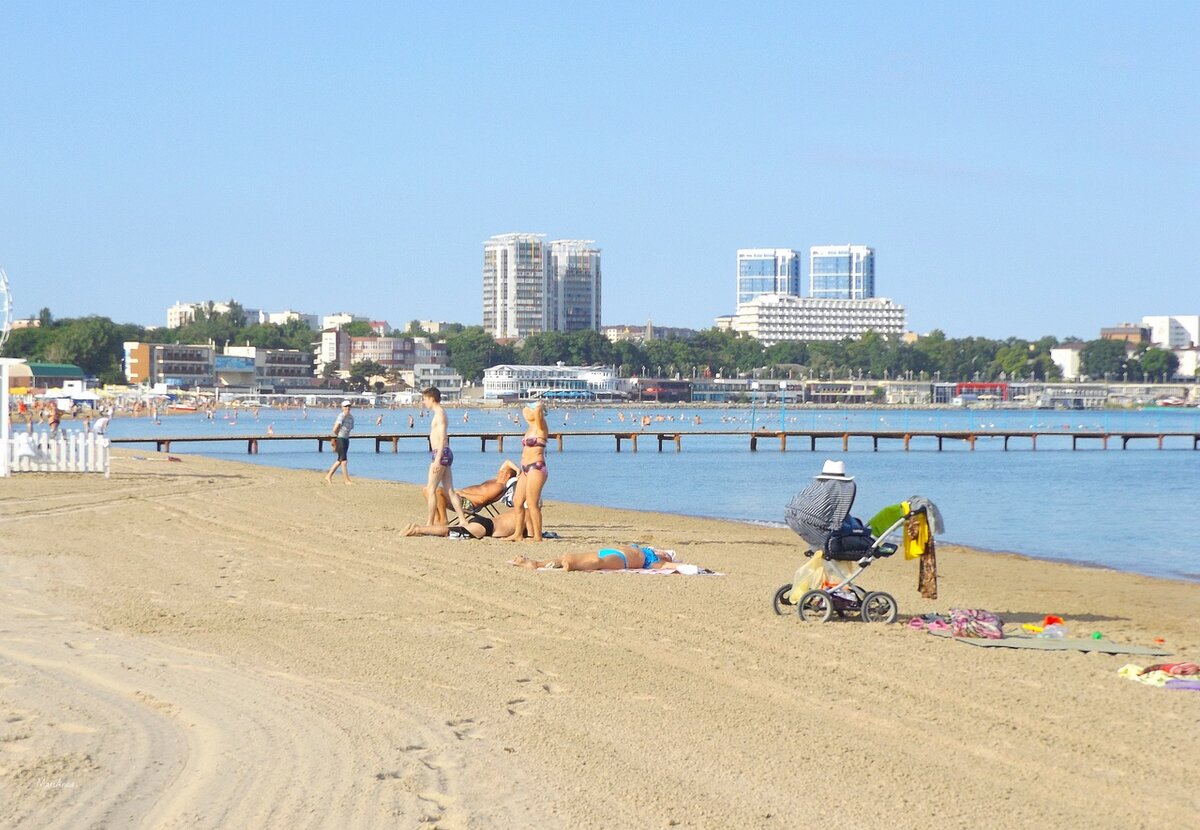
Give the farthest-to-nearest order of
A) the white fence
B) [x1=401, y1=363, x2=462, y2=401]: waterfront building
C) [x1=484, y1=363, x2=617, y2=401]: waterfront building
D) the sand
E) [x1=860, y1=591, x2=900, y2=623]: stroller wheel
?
1. [x1=401, y1=363, x2=462, y2=401]: waterfront building
2. [x1=484, y1=363, x2=617, y2=401]: waterfront building
3. the white fence
4. [x1=860, y1=591, x2=900, y2=623]: stroller wheel
5. the sand

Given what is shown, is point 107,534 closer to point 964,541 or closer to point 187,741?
point 187,741

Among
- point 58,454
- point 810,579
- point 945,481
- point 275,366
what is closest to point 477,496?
point 810,579

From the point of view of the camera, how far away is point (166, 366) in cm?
15900

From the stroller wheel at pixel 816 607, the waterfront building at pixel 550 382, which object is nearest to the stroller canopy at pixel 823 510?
the stroller wheel at pixel 816 607

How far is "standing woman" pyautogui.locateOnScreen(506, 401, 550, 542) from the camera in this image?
46.5ft

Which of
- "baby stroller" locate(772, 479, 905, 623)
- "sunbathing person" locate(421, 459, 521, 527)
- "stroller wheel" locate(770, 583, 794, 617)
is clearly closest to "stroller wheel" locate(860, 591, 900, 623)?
"baby stroller" locate(772, 479, 905, 623)

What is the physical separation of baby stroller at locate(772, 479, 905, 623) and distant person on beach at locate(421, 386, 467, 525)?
561 cm

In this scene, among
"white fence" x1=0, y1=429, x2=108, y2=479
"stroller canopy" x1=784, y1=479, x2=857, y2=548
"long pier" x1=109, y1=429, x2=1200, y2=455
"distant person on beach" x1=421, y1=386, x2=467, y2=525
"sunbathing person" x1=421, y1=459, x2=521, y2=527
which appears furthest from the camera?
"long pier" x1=109, y1=429, x2=1200, y2=455

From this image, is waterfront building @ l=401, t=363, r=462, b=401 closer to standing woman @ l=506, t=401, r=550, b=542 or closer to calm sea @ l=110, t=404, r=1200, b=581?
calm sea @ l=110, t=404, r=1200, b=581

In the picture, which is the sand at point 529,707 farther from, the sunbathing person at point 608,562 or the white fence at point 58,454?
the white fence at point 58,454

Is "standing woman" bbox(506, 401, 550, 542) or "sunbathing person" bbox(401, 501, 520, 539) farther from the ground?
"standing woman" bbox(506, 401, 550, 542)

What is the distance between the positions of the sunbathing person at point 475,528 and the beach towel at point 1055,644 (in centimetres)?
659

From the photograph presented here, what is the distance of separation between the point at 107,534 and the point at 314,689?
834 centimetres

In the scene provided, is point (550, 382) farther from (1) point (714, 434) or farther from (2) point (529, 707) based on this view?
(2) point (529, 707)
